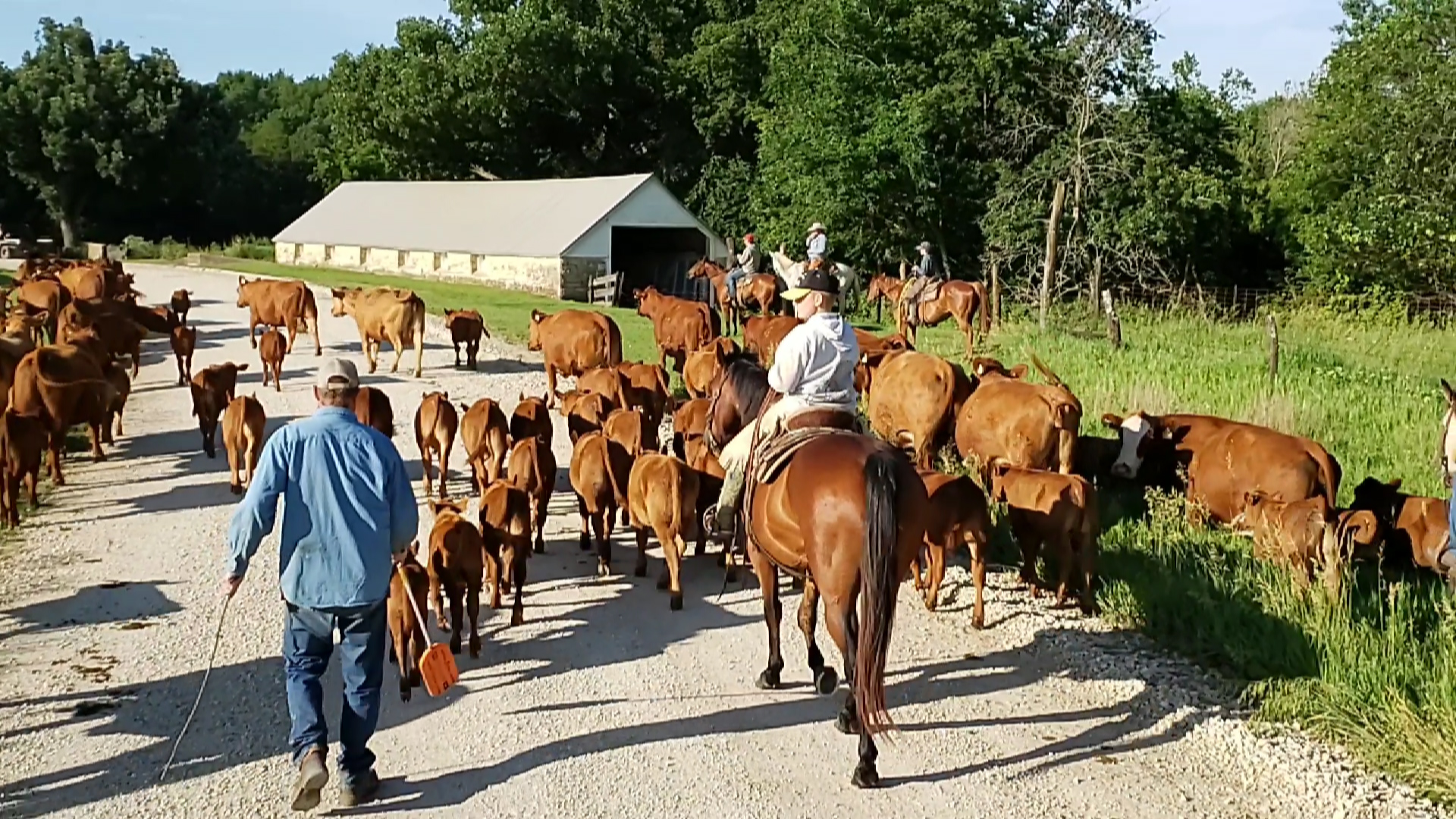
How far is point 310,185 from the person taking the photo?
74875 mm

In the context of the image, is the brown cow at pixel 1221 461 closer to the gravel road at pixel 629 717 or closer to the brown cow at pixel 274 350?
the gravel road at pixel 629 717

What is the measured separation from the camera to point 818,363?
7961mm

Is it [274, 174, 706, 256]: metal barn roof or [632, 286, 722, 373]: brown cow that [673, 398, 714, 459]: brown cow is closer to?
[632, 286, 722, 373]: brown cow

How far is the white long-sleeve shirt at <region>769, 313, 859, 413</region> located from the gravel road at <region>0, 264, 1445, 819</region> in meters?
1.82

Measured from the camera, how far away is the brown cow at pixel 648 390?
14.3 meters

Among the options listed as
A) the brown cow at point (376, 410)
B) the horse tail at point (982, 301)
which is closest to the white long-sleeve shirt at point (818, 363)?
the brown cow at point (376, 410)

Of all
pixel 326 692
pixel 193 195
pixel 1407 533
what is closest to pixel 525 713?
pixel 326 692

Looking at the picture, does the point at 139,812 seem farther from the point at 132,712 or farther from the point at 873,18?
the point at 873,18

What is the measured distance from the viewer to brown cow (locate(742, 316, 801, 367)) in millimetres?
18922

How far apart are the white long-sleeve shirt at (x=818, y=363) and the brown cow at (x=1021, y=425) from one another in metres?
4.17

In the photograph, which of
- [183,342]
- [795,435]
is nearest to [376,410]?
[795,435]

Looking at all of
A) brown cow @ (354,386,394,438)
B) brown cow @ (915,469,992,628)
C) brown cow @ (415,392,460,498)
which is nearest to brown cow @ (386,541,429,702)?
brown cow @ (915,469,992,628)

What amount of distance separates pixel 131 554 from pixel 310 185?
6842 cm

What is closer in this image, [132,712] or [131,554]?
[132,712]
